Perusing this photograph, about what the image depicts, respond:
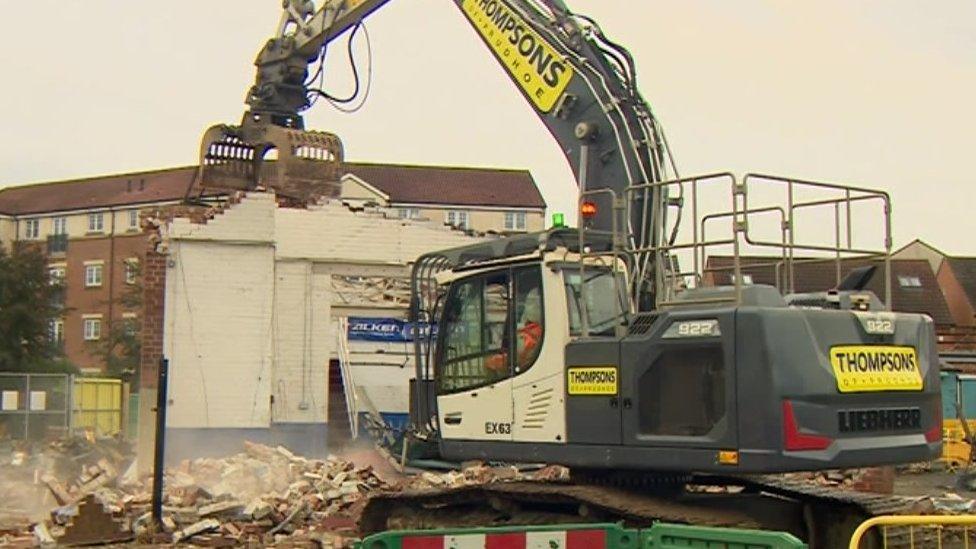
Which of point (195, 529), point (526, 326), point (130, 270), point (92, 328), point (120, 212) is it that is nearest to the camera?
point (526, 326)

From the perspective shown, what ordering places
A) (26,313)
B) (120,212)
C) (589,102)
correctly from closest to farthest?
1. (589,102)
2. (26,313)
3. (120,212)

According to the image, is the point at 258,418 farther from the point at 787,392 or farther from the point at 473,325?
the point at 787,392

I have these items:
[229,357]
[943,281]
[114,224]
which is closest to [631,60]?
[229,357]

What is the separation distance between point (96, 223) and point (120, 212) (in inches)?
97.4

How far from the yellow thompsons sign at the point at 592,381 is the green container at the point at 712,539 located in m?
1.46

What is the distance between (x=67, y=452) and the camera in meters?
22.8

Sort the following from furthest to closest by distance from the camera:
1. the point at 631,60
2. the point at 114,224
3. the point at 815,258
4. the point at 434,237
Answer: the point at 114,224, the point at 434,237, the point at 631,60, the point at 815,258

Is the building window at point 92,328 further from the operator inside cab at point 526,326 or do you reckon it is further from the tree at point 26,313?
the operator inside cab at point 526,326

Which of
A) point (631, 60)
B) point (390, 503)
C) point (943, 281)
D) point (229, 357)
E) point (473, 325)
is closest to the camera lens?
point (473, 325)

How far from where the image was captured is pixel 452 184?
271ft

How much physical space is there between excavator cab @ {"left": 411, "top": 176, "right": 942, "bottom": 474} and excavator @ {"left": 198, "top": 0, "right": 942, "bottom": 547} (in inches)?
0.5

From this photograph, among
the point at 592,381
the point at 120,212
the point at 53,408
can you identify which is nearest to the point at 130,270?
the point at 120,212

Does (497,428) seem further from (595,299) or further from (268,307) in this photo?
(268,307)

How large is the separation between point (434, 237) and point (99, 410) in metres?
10.6
